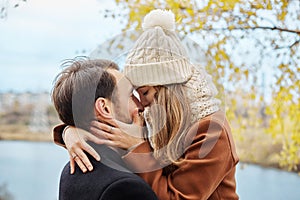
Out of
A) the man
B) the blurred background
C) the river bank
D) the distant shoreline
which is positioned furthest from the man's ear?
the distant shoreline

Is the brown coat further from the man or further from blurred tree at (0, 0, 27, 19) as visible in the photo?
blurred tree at (0, 0, 27, 19)

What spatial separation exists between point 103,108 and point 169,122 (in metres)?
0.14

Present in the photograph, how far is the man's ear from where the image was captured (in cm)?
90

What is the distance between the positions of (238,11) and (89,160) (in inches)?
49.1

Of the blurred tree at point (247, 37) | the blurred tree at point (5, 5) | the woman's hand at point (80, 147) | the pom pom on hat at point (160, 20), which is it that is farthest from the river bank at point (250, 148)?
the woman's hand at point (80, 147)

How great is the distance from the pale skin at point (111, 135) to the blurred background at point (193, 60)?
13 centimetres

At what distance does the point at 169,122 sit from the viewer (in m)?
0.94

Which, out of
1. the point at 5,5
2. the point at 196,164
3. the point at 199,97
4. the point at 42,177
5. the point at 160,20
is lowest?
the point at 42,177

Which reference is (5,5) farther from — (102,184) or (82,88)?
A: (102,184)

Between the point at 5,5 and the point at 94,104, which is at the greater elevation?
the point at 5,5

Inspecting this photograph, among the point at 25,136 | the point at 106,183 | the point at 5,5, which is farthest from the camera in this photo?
the point at 25,136

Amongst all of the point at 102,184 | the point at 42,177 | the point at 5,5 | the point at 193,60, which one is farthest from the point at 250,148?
the point at 102,184

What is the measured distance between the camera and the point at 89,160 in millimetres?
906

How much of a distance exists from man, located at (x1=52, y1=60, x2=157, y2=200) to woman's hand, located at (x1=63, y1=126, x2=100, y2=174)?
1 cm
